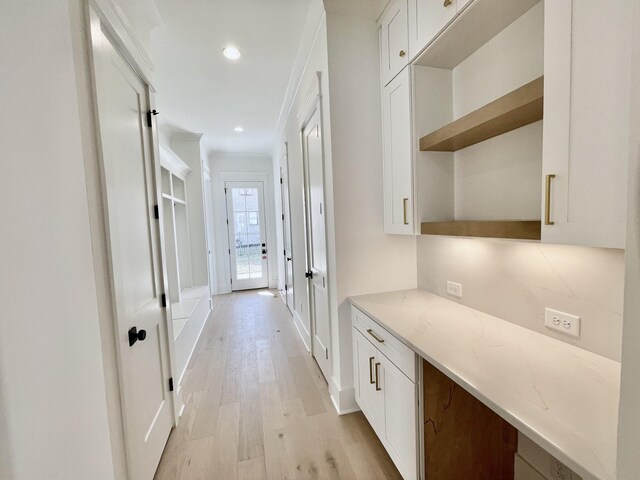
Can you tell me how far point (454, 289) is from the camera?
5.84 ft

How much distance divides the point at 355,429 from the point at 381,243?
1.32m

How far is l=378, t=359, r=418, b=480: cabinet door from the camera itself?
1293mm

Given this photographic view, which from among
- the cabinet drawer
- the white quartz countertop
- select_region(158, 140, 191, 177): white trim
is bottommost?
the cabinet drawer

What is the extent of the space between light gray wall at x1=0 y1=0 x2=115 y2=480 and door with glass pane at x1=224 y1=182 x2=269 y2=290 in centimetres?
485

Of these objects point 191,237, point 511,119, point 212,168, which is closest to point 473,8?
point 511,119

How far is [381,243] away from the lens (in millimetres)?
2057

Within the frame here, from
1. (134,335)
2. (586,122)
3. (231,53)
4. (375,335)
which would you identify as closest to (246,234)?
(231,53)

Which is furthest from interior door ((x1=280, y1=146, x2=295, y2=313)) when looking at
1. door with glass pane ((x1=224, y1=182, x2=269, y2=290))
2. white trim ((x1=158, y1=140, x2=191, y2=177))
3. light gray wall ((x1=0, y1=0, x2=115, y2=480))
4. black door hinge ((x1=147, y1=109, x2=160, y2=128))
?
light gray wall ((x1=0, y1=0, x2=115, y2=480))

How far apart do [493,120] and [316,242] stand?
167 centimetres

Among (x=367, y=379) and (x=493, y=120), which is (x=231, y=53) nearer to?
(x=493, y=120)

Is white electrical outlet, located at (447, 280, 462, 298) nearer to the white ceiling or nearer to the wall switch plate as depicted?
the wall switch plate

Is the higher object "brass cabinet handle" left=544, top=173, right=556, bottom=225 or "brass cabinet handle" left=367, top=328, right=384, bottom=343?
"brass cabinet handle" left=544, top=173, right=556, bottom=225

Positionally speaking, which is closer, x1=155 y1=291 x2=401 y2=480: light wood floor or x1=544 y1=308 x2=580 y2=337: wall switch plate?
x1=544 y1=308 x2=580 y2=337: wall switch plate

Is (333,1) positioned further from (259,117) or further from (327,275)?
(259,117)
